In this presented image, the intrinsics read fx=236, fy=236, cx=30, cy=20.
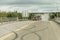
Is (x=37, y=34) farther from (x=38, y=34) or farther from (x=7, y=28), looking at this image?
(x=7, y=28)

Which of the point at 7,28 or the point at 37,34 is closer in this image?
the point at 37,34

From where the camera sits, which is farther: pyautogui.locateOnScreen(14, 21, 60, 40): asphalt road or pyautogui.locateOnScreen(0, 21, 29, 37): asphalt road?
pyautogui.locateOnScreen(0, 21, 29, 37): asphalt road

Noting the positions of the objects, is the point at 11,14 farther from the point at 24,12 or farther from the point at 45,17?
the point at 24,12

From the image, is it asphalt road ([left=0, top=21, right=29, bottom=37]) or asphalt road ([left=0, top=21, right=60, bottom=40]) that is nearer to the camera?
asphalt road ([left=0, top=21, right=60, bottom=40])

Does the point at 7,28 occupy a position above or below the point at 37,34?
below

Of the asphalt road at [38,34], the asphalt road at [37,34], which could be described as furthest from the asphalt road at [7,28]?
the asphalt road at [38,34]

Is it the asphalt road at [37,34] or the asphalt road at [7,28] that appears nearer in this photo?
the asphalt road at [37,34]

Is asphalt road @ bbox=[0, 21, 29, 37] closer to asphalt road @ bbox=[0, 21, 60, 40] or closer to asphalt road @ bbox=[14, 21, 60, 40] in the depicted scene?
asphalt road @ bbox=[0, 21, 60, 40]

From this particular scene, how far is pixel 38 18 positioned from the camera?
10781 centimetres

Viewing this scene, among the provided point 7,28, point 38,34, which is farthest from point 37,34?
point 7,28

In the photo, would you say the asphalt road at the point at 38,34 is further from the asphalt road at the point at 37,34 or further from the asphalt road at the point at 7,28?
the asphalt road at the point at 7,28

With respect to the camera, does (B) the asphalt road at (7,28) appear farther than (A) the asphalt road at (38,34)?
Yes

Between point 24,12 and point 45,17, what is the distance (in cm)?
2872

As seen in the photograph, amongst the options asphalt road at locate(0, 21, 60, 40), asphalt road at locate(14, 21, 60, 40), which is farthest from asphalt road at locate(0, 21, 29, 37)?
asphalt road at locate(14, 21, 60, 40)
